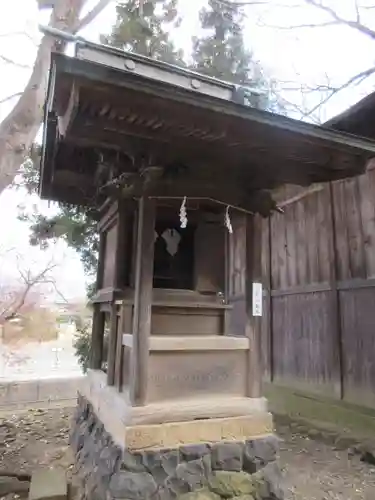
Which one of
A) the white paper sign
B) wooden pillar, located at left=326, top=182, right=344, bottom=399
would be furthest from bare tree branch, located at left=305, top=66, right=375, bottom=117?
the white paper sign

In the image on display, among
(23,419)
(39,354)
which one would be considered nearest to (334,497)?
(23,419)

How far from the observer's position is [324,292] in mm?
5500

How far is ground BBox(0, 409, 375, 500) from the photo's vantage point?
351 cm

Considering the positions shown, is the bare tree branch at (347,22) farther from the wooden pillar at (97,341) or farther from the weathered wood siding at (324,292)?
the wooden pillar at (97,341)

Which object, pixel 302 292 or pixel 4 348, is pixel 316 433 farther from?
pixel 4 348

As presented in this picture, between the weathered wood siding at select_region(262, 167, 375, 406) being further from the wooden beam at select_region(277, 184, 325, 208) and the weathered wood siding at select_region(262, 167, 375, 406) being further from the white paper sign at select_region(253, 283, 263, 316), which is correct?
the white paper sign at select_region(253, 283, 263, 316)

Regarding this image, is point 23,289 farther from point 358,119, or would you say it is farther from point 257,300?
point 358,119

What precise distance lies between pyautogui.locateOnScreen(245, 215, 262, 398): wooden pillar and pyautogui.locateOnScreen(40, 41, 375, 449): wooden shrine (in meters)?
0.01

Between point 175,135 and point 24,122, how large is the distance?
425cm

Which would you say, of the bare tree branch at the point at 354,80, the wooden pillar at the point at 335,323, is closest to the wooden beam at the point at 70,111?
the wooden pillar at the point at 335,323

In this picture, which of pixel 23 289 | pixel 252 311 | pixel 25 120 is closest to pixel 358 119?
pixel 252 311

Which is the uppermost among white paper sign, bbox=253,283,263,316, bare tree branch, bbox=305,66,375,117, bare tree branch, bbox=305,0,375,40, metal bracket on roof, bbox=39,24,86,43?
bare tree branch, bbox=305,0,375,40

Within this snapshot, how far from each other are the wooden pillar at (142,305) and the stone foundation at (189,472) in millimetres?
463

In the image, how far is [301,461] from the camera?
4215mm
